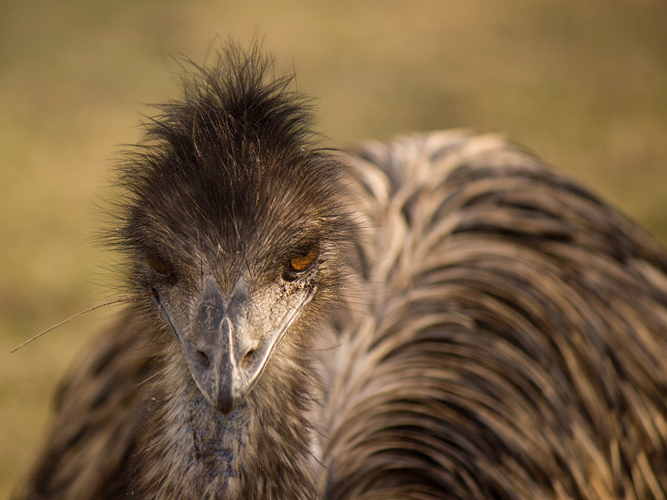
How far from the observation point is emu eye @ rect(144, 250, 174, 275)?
144 centimetres

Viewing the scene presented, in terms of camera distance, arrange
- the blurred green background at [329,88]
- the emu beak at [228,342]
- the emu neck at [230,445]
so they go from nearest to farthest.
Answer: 1. the emu beak at [228,342]
2. the emu neck at [230,445]
3. the blurred green background at [329,88]

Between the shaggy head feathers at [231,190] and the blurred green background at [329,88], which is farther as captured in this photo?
the blurred green background at [329,88]

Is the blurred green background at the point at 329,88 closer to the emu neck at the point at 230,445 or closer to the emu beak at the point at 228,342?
the emu neck at the point at 230,445

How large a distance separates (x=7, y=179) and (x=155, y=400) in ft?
11.7

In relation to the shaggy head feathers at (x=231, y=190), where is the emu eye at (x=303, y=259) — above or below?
below

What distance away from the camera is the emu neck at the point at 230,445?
4.54 ft

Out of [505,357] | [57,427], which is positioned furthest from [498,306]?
[57,427]

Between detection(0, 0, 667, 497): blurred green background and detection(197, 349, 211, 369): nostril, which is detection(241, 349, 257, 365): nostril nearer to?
detection(197, 349, 211, 369): nostril

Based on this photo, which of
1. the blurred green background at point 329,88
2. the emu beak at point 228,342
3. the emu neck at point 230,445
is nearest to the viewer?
the emu beak at point 228,342

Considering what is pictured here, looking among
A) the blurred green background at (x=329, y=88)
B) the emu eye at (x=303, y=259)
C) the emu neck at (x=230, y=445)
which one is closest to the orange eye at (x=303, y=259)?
the emu eye at (x=303, y=259)

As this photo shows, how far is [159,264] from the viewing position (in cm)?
145

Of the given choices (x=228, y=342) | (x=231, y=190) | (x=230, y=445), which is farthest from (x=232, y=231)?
(x=230, y=445)

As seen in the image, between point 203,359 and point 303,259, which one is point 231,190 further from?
point 203,359

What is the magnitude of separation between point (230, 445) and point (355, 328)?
2.74ft
